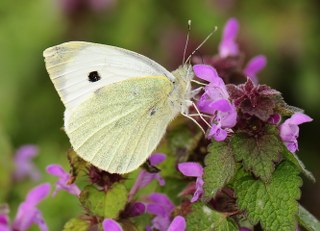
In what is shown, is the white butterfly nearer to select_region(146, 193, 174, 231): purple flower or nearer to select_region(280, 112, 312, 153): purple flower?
select_region(146, 193, 174, 231): purple flower

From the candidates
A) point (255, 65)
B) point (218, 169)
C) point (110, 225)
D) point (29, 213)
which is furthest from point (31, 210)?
point (255, 65)

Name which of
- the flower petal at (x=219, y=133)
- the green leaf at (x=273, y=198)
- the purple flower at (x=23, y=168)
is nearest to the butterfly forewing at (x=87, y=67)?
the flower petal at (x=219, y=133)

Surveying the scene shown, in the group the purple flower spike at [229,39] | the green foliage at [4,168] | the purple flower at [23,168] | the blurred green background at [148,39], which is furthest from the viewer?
the blurred green background at [148,39]

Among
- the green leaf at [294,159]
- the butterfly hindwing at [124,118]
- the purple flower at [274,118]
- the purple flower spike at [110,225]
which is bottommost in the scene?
the purple flower spike at [110,225]

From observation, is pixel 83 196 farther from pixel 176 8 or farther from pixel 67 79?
pixel 176 8

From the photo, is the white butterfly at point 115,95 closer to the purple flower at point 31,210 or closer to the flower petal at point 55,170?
the flower petal at point 55,170

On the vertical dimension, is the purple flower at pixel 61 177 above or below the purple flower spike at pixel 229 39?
below

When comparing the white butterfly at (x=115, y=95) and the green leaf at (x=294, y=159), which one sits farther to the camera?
the white butterfly at (x=115, y=95)

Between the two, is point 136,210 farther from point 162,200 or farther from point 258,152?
point 258,152
